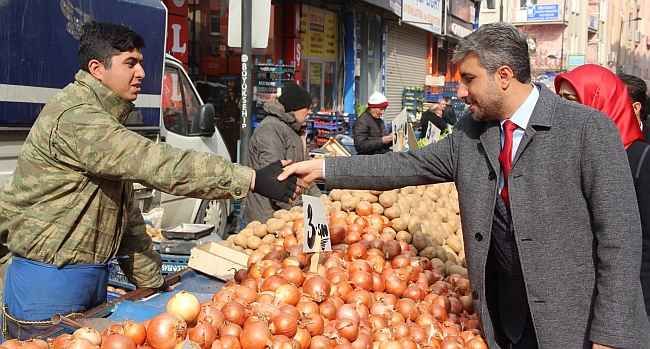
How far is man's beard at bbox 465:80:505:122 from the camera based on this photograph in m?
2.44

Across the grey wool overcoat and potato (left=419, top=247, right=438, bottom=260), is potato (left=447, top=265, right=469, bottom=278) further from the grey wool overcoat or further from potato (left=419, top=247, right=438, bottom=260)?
the grey wool overcoat

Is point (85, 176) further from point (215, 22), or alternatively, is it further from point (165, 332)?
point (215, 22)

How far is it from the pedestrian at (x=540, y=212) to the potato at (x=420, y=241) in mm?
1823

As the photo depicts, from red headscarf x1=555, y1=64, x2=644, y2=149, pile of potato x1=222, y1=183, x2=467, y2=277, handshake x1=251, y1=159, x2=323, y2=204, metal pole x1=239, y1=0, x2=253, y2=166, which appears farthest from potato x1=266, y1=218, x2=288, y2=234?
metal pole x1=239, y1=0, x2=253, y2=166

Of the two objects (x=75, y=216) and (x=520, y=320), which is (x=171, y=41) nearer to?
(x=75, y=216)

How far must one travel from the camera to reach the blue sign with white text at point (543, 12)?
157 ft

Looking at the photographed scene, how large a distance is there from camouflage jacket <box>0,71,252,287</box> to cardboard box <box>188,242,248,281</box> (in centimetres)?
106

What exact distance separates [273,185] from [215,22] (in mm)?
10143

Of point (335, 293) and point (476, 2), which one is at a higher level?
point (476, 2)

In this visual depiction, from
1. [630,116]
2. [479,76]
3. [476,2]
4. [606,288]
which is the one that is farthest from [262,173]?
[476,2]

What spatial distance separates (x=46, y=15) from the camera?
4.66m

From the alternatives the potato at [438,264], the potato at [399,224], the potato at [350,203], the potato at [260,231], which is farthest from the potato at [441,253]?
the potato at [260,231]

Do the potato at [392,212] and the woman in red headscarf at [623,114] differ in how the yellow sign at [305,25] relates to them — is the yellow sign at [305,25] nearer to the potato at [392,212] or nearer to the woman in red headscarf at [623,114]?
the potato at [392,212]

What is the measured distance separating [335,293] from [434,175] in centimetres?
83
